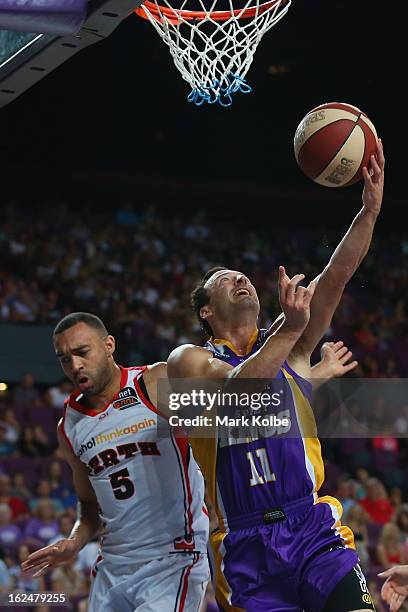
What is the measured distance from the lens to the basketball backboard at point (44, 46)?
3.67m

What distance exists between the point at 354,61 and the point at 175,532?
36.9ft

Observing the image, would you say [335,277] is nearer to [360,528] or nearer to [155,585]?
[155,585]

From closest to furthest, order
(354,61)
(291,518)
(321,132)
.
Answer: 1. (291,518)
2. (321,132)
3. (354,61)

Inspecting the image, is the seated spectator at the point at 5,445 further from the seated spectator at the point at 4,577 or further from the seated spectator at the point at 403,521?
the seated spectator at the point at 403,521

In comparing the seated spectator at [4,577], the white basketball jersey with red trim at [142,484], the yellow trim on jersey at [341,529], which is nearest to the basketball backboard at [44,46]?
the white basketball jersey with red trim at [142,484]

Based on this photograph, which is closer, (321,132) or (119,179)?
(321,132)

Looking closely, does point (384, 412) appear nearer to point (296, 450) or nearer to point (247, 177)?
point (247, 177)

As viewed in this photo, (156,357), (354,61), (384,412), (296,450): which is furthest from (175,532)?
(354,61)

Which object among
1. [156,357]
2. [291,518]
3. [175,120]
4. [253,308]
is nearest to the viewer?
[291,518]

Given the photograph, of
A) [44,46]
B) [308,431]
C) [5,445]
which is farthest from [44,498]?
[44,46]

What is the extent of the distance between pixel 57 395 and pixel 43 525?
2379 millimetres

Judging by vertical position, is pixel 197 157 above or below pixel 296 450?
above

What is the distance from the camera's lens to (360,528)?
9.41m

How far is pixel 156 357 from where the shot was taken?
11.5m
